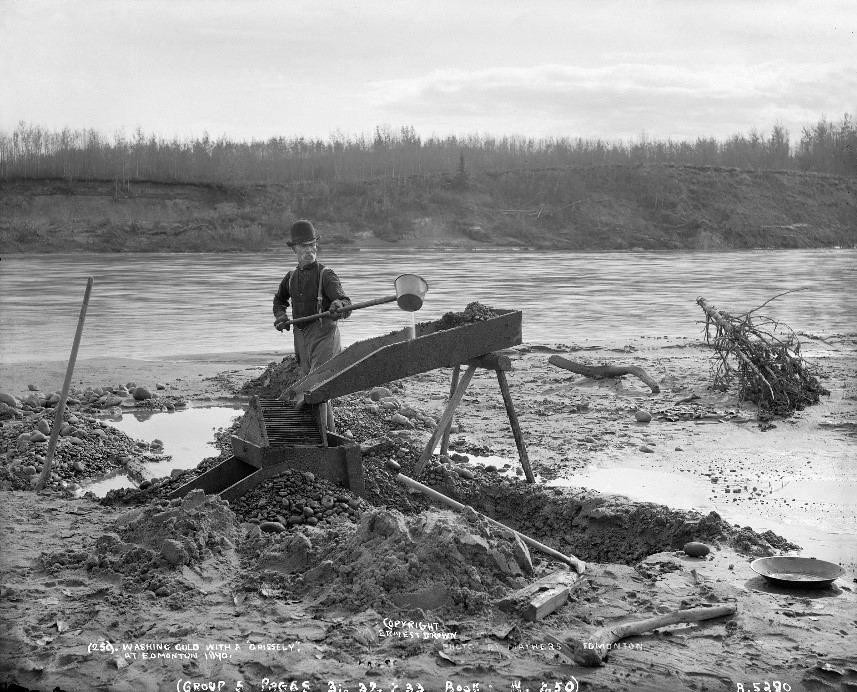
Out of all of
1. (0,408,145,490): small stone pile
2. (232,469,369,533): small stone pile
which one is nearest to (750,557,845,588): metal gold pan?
(232,469,369,533): small stone pile

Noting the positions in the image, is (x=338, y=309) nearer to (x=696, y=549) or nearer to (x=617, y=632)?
(x=696, y=549)

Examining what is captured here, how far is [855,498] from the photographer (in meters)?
5.94

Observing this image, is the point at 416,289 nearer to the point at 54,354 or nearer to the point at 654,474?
the point at 654,474

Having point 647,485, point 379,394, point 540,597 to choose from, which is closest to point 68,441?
point 379,394

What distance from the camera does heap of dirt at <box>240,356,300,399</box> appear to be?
9.08 meters

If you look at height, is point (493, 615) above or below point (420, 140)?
below

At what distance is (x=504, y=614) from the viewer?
12.8ft

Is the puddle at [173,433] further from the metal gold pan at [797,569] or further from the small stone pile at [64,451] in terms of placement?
the metal gold pan at [797,569]

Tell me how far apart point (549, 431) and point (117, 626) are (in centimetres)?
469

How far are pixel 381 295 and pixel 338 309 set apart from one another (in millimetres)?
13516

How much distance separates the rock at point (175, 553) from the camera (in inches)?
175

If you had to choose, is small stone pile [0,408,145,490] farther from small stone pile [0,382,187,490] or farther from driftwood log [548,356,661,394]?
driftwood log [548,356,661,394]

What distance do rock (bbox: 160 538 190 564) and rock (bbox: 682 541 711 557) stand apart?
8.34ft

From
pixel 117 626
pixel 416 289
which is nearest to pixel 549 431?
pixel 416 289
